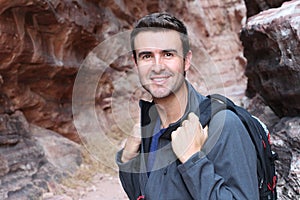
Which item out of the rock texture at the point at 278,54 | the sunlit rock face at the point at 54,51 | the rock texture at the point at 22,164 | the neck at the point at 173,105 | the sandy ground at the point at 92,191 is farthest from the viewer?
the sunlit rock face at the point at 54,51

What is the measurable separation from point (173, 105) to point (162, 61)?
202 millimetres

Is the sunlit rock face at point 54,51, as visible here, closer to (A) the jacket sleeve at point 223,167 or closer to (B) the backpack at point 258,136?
(B) the backpack at point 258,136

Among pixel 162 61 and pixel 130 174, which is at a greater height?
pixel 162 61

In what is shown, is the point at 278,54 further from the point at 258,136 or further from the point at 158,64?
the point at 158,64

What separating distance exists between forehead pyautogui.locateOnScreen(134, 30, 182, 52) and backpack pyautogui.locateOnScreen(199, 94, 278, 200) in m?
0.27

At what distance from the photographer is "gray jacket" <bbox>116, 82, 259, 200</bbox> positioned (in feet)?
4.30

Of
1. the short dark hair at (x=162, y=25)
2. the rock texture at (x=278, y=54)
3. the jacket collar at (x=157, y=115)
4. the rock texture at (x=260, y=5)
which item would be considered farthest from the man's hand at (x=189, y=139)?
the rock texture at (x=260, y=5)

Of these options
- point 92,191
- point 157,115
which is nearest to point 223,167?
point 157,115

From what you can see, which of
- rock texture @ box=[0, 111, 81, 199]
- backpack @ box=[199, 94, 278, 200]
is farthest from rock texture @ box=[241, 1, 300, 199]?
rock texture @ box=[0, 111, 81, 199]

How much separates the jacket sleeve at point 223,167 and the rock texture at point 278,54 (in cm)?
223

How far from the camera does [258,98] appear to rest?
5.05 metres

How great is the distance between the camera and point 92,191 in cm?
494

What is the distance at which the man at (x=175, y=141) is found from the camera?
1.33m

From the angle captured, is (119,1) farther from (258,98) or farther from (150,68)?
(150,68)
